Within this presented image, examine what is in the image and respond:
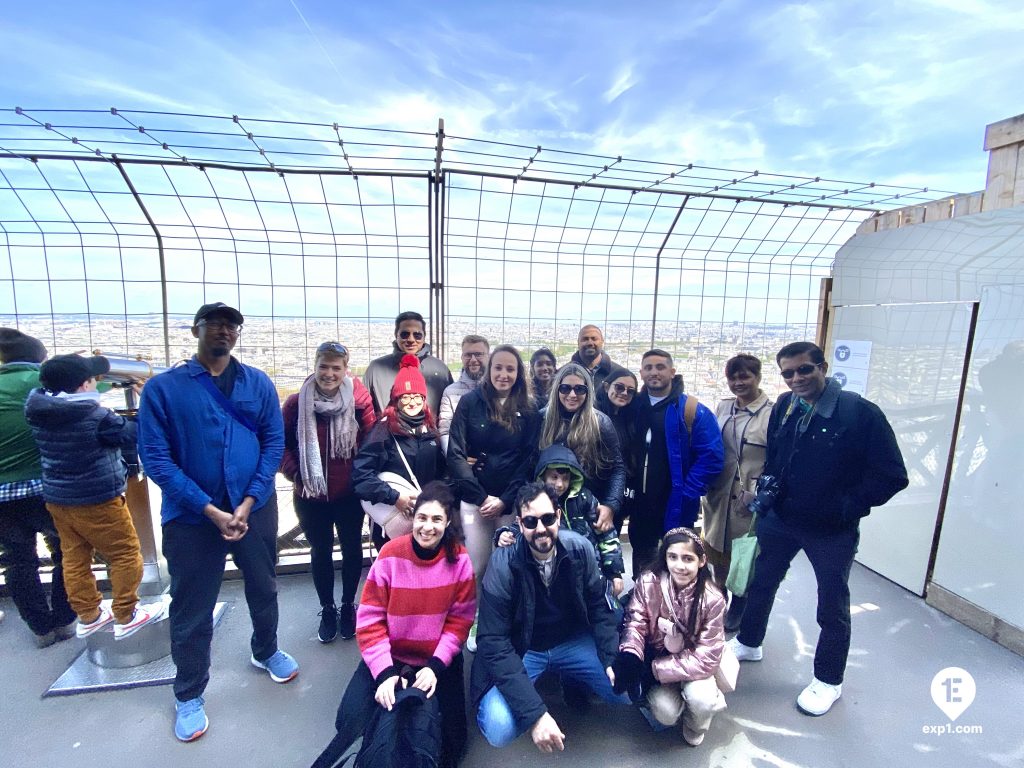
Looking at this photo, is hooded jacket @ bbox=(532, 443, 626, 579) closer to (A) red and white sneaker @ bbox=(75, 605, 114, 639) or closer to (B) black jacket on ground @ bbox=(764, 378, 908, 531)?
(B) black jacket on ground @ bbox=(764, 378, 908, 531)

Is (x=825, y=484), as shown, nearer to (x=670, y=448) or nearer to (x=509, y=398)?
(x=670, y=448)

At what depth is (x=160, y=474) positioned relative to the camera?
2221mm

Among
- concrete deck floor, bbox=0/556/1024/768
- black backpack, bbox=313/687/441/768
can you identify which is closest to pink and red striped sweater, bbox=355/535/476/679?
black backpack, bbox=313/687/441/768

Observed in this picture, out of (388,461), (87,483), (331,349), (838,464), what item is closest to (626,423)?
(838,464)

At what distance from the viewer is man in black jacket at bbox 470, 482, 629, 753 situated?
7.24 feet

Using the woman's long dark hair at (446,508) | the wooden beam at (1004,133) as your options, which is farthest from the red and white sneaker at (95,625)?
the wooden beam at (1004,133)

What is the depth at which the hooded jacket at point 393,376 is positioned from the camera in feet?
11.0

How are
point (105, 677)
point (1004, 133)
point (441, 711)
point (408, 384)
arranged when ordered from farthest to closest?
1. point (1004, 133)
2. point (408, 384)
3. point (105, 677)
4. point (441, 711)

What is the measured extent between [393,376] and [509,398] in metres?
0.91

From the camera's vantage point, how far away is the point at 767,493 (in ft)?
8.59

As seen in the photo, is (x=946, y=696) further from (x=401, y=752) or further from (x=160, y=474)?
(x=160, y=474)

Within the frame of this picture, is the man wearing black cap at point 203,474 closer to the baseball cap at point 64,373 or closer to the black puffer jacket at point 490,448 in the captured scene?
the baseball cap at point 64,373

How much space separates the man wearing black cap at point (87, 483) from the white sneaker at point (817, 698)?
12.1 feet

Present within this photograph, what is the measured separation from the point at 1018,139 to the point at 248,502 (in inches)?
199
